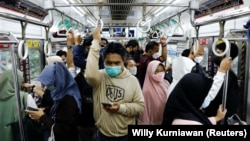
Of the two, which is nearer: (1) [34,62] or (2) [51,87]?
(2) [51,87]

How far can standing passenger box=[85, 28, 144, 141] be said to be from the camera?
202 cm

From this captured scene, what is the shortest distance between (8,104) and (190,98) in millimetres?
1684

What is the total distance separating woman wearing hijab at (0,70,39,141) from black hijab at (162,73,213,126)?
1347mm

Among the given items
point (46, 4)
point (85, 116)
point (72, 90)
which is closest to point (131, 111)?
point (72, 90)

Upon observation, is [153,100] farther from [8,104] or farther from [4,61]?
[4,61]

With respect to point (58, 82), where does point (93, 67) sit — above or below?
above

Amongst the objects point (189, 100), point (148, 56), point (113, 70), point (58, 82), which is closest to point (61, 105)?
point (58, 82)

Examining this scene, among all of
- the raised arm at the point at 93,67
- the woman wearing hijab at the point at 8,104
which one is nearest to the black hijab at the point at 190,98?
the raised arm at the point at 93,67

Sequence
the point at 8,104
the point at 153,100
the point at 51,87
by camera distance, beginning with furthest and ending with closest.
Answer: the point at 153,100 < the point at 8,104 < the point at 51,87

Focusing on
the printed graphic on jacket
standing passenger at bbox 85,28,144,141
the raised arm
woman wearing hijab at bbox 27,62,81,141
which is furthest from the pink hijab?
woman wearing hijab at bbox 27,62,81,141

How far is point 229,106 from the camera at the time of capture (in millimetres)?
2275

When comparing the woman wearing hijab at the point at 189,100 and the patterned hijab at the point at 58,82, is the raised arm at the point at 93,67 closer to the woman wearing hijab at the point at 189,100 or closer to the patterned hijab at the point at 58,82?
the patterned hijab at the point at 58,82

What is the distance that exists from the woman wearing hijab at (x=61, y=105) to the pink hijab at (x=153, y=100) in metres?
0.92

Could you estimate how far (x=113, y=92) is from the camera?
6.77 ft
